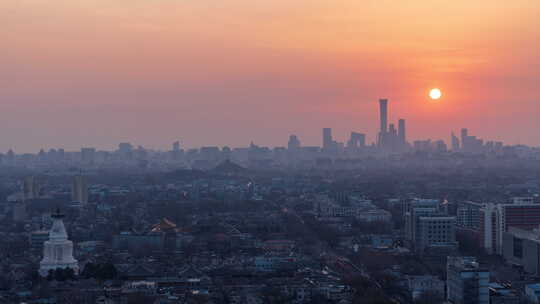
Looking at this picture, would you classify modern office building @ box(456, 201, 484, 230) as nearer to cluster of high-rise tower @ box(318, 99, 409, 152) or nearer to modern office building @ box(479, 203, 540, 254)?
modern office building @ box(479, 203, 540, 254)

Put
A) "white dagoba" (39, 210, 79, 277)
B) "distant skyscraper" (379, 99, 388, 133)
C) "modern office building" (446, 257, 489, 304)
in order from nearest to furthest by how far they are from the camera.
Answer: "modern office building" (446, 257, 489, 304) → "white dagoba" (39, 210, 79, 277) → "distant skyscraper" (379, 99, 388, 133)

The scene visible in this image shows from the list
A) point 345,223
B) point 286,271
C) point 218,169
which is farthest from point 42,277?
point 218,169

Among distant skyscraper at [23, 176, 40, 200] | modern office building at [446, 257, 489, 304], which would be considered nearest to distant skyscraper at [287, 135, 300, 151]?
distant skyscraper at [23, 176, 40, 200]

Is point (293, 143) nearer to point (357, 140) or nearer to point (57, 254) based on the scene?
point (357, 140)

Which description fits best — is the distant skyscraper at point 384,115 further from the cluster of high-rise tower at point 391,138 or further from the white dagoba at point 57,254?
the white dagoba at point 57,254

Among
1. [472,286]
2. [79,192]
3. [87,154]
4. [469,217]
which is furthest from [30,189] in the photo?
[87,154]

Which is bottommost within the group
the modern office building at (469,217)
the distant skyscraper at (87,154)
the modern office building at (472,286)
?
the modern office building at (472,286)

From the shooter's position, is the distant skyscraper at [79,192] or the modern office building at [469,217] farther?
the distant skyscraper at [79,192]

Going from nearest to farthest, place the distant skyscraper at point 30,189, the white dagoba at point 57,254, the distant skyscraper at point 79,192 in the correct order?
the white dagoba at point 57,254
the distant skyscraper at point 79,192
the distant skyscraper at point 30,189

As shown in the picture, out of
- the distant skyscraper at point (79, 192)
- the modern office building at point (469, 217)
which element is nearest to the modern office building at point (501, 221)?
the modern office building at point (469, 217)
